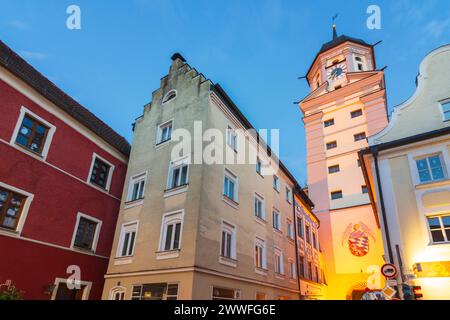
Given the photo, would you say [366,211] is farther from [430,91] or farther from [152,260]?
[152,260]

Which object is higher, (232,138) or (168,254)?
(232,138)

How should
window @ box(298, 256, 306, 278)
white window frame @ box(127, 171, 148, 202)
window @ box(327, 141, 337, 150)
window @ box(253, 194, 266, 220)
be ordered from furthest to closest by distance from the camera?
window @ box(327, 141, 337, 150) < window @ box(298, 256, 306, 278) < window @ box(253, 194, 266, 220) < white window frame @ box(127, 171, 148, 202)

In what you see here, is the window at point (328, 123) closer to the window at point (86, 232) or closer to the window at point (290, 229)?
the window at point (290, 229)

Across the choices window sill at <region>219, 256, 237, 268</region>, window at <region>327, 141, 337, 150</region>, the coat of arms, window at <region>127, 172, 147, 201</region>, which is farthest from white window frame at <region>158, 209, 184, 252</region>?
window at <region>327, 141, 337, 150</region>

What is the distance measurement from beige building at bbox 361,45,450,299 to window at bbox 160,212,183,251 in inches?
413

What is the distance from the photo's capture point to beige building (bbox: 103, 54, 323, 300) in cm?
1453

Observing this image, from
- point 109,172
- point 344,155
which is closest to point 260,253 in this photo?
point 109,172

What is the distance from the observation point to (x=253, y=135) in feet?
72.7

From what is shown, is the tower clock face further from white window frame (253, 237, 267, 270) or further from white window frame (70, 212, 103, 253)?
white window frame (70, 212, 103, 253)

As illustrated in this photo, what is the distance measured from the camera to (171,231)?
15.5 meters

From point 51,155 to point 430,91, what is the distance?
22.2 meters

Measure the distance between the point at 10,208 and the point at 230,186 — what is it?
11.4 m

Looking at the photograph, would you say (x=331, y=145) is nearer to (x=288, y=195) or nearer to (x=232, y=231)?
(x=288, y=195)
